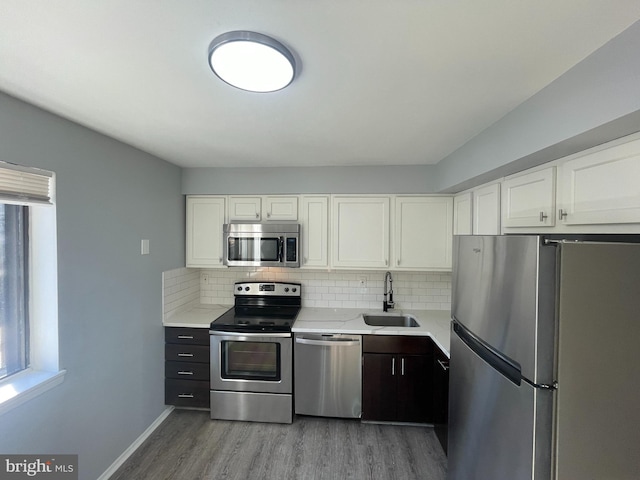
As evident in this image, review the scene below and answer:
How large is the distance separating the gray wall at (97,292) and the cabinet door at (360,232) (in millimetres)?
1639

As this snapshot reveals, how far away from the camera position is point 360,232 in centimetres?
286

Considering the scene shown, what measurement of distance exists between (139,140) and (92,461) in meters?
2.14

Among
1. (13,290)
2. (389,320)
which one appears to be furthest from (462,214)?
(13,290)

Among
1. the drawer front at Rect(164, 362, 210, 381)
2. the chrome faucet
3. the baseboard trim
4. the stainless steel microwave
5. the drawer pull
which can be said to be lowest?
the baseboard trim

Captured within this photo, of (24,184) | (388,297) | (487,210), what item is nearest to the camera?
(24,184)

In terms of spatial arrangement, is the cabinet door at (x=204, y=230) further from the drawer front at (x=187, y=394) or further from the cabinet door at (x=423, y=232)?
the cabinet door at (x=423, y=232)

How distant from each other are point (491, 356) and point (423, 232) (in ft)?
5.75

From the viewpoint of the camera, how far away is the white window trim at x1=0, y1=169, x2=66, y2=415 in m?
1.59

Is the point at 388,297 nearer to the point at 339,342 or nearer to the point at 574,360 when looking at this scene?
the point at 339,342

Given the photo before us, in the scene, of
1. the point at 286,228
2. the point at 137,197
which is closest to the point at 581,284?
the point at 286,228

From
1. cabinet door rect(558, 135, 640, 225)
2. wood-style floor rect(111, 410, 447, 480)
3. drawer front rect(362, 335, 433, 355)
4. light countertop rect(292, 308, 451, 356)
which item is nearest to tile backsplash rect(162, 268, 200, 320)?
wood-style floor rect(111, 410, 447, 480)

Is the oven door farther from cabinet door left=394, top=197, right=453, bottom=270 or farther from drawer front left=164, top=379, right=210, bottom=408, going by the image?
cabinet door left=394, top=197, right=453, bottom=270

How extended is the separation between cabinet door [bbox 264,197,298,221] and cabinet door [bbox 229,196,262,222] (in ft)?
0.27

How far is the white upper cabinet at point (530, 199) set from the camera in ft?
4.65
